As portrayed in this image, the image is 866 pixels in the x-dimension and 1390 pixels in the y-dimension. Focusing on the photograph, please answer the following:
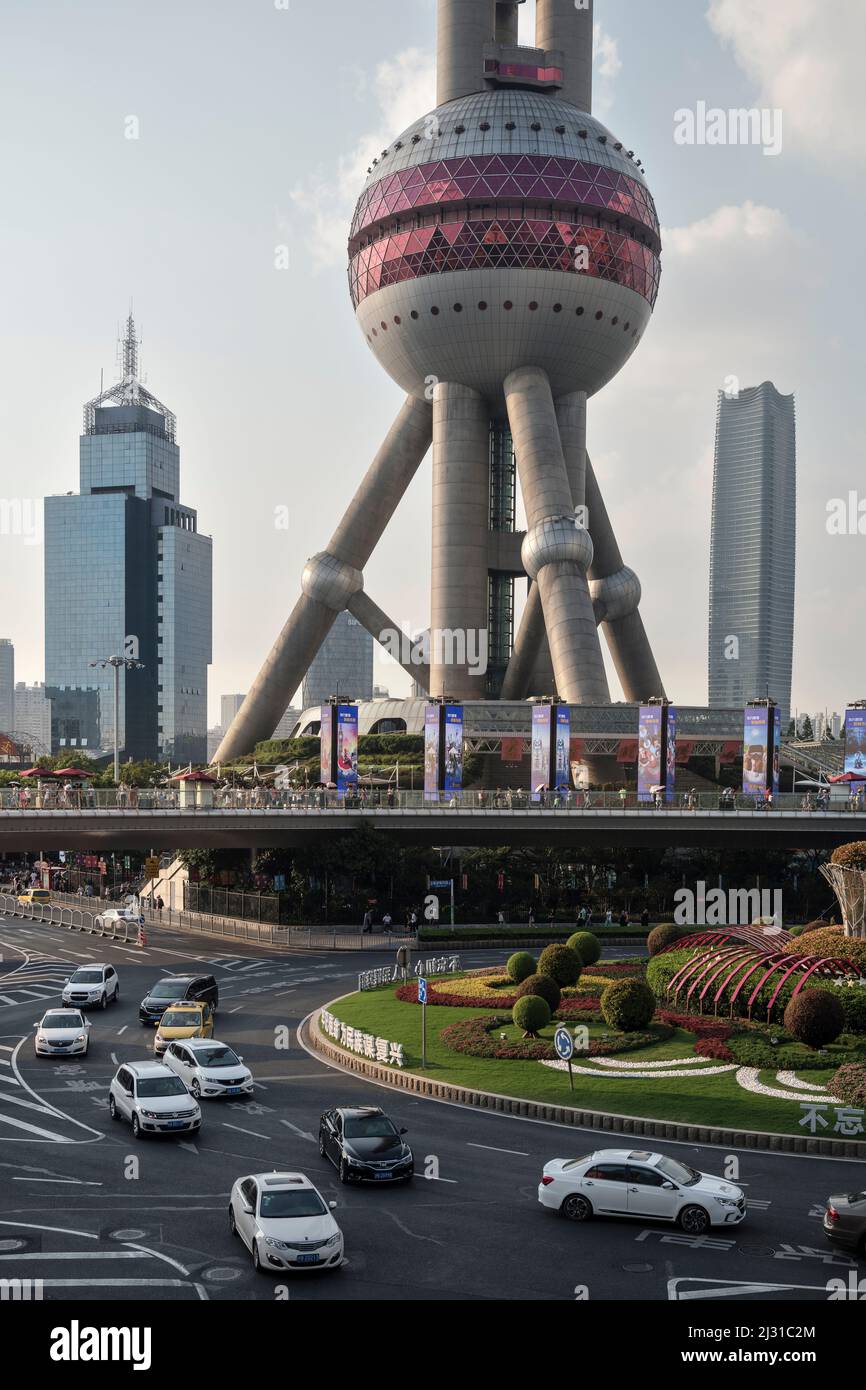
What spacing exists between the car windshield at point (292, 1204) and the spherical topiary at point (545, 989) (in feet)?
56.9

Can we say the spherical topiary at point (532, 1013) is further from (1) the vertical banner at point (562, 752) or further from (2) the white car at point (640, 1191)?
(1) the vertical banner at point (562, 752)

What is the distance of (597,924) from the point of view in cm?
6738

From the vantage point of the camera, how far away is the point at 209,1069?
32656 millimetres

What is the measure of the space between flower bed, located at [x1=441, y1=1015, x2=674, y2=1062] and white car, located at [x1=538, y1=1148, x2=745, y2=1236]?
36.3 ft

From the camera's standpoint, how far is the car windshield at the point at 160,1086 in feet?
96.1

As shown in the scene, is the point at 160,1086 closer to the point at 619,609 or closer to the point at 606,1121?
the point at 606,1121

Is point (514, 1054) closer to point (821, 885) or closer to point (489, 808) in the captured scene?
point (489, 808)

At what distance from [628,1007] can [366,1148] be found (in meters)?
12.5

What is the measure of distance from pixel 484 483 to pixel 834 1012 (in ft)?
275

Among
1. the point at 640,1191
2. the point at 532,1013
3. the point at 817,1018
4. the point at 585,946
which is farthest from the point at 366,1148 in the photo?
the point at 585,946

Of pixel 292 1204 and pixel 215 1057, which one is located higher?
pixel 292 1204

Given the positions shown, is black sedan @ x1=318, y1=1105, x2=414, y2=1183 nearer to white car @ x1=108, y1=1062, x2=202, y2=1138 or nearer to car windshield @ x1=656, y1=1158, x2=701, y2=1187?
white car @ x1=108, y1=1062, x2=202, y2=1138
